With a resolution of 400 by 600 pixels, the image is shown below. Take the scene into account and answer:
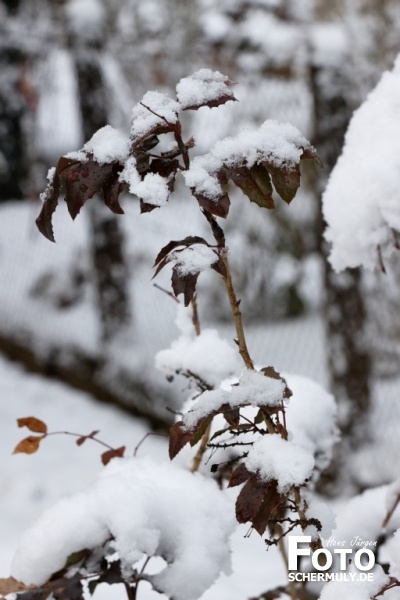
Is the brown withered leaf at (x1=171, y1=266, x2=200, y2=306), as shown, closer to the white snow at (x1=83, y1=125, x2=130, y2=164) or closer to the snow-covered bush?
the snow-covered bush

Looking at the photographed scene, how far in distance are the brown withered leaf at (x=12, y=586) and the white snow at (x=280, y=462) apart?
31cm

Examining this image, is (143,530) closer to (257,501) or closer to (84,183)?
(257,501)

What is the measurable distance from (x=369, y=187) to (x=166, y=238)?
113 inches

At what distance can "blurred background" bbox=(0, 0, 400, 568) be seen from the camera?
334cm

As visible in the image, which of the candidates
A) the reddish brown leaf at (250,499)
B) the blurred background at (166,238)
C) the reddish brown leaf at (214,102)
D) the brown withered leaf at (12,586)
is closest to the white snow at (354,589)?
the reddish brown leaf at (250,499)

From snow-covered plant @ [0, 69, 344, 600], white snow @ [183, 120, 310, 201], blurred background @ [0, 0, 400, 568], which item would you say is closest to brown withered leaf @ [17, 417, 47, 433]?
snow-covered plant @ [0, 69, 344, 600]

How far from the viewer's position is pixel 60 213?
526cm

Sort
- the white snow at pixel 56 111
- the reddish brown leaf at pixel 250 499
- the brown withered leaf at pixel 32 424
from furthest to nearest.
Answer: the white snow at pixel 56 111 < the brown withered leaf at pixel 32 424 < the reddish brown leaf at pixel 250 499

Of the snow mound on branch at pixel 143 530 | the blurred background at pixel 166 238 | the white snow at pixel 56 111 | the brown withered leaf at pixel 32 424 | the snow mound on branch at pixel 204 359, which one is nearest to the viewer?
the snow mound on branch at pixel 143 530

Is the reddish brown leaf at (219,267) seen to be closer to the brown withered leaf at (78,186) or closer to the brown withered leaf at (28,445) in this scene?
the brown withered leaf at (78,186)

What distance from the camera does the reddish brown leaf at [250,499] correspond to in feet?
2.90

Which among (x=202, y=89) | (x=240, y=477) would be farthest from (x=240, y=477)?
(x=202, y=89)

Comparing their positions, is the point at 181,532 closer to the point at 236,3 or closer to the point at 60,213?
the point at 236,3

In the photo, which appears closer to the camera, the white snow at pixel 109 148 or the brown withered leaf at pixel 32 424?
the white snow at pixel 109 148
